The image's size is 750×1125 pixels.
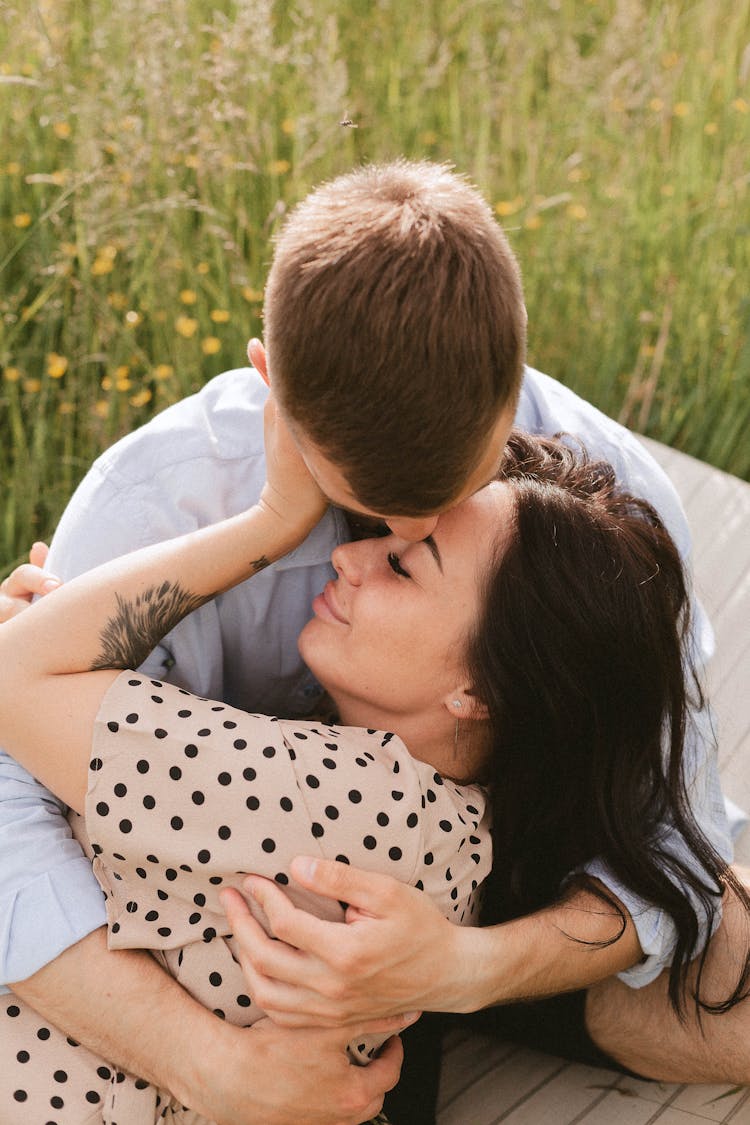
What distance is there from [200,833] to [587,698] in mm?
673

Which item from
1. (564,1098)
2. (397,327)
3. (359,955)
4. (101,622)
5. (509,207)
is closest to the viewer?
(397,327)

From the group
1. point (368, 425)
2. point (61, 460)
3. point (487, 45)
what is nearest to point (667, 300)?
point (487, 45)

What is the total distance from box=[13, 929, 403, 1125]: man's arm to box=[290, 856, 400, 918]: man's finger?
0.22m

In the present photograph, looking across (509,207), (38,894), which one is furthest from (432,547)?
(509,207)

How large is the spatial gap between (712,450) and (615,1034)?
2.01 m

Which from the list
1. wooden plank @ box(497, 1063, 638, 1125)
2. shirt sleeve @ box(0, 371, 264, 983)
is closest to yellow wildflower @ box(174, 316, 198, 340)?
shirt sleeve @ box(0, 371, 264, 983)

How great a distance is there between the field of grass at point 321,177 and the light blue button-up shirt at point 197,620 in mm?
1087

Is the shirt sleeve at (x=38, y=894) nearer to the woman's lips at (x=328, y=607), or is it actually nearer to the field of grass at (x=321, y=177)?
the woman's lips at (x=328, y=607)

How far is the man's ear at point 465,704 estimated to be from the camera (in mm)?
1894

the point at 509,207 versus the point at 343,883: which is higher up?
the point at 509,207

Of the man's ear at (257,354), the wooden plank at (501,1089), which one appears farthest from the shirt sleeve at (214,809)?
the wooden plank at (501,1089)

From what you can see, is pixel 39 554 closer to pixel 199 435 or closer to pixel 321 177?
pixel 199 435

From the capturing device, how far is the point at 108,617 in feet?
5.74

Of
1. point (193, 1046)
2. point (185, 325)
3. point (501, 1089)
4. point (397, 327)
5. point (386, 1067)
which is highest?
point (397, 327)
